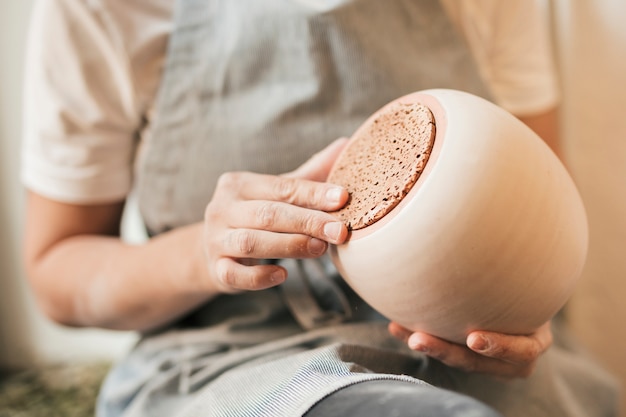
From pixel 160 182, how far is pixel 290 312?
0.19m

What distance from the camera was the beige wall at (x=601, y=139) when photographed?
83 cm

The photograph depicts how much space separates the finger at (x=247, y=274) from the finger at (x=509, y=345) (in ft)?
0.48

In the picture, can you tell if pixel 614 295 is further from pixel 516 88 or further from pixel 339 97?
pixel 339 97

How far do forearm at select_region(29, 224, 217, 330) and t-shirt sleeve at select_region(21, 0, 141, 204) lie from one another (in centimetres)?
6

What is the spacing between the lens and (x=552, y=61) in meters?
0.89

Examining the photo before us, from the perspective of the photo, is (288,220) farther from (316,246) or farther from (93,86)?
(93,86)

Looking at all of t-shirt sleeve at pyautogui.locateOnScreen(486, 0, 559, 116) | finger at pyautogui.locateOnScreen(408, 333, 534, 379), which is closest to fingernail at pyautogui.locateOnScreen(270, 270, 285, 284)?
finger at pyautogui.locateOnScreen(408, 333, 534, 379)

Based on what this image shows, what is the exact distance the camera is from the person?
1.86 ft

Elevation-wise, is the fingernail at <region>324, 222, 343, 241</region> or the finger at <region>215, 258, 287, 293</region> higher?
the fingernail at <region>324, 222, 343, 241</region>

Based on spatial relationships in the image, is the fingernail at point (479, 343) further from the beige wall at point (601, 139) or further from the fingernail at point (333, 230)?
the beige wall at point (601, 139)

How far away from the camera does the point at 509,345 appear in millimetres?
452

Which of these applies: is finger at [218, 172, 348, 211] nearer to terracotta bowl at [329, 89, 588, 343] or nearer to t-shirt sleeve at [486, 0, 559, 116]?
terracotta bowl at [329, 89, 588, 343]

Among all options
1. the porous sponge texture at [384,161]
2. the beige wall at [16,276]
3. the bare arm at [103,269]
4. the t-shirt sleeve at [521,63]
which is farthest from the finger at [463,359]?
the beige wall at [16,276]

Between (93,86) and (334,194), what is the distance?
34cm
